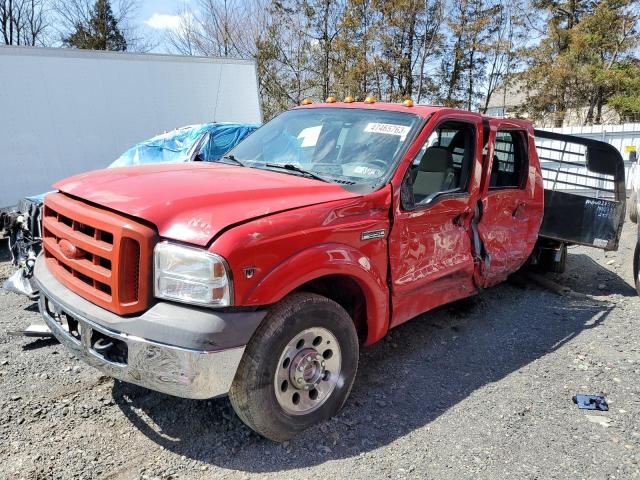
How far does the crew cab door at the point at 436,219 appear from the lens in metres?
3.12

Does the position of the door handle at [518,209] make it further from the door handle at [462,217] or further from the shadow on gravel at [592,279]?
the shadow on gravel at [592,279]

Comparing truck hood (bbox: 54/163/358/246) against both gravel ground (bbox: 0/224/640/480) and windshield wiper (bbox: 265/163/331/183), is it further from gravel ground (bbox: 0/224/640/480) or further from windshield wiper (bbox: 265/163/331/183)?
gravel ground (bbox: 0/224/640/480)

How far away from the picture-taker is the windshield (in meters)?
3.15

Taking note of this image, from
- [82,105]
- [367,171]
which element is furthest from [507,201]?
[82,105]

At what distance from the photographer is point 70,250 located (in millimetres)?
2586

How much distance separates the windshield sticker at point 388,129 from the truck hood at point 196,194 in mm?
722

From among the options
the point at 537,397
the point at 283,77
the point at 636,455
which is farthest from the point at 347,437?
the point at 283,77

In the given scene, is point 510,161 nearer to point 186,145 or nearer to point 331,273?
point 331,273

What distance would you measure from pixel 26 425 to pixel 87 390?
0.41m

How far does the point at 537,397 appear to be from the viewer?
10.5 feet

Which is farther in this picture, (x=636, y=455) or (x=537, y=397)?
(x=537, y=397)

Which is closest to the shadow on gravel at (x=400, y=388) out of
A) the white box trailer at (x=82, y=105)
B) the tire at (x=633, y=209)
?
the tire at (x=633, y=209)

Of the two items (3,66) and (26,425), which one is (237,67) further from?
(26,425)

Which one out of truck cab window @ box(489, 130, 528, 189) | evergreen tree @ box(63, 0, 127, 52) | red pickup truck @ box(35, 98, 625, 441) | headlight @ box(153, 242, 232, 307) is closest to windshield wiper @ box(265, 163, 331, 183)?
red pickup truck @ box(35, 98, 625, 441)
